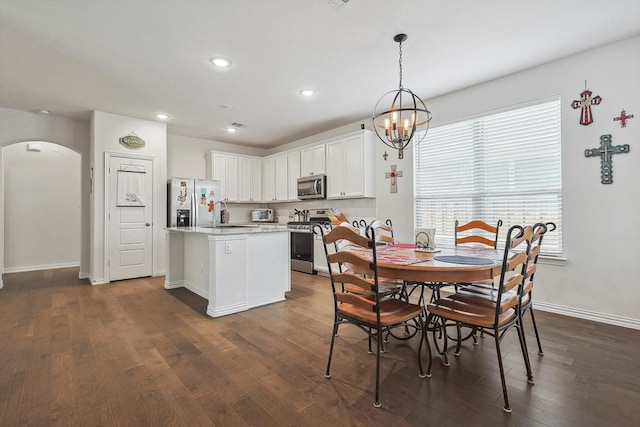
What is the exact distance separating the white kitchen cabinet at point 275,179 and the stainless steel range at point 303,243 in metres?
0.97

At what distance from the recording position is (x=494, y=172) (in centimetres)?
374

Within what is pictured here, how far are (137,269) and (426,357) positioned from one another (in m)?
4.75

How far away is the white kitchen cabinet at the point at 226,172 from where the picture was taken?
249 inches

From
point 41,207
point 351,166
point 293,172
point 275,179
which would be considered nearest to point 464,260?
point 351,166

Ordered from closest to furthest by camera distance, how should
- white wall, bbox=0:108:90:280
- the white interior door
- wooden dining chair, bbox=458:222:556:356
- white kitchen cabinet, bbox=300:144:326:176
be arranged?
wooden dining chair, bbox=458:222:556:356 → white wall, bbox=0:108:90:280 → the white interior door → white kitchen cabinet, bbox=300:144:326:176

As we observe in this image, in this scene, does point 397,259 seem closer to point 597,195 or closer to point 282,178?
point 597,195

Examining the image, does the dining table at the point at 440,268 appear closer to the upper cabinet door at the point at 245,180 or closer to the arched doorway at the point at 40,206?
the upper cabinet door at the point at 245,180

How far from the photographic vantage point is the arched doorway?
5.67 meters

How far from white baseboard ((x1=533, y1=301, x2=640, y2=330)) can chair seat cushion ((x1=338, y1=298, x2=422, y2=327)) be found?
7.29 ft

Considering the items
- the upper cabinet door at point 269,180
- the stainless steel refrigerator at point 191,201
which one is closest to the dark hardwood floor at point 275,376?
the stainless steel refrigerator at point 191,201

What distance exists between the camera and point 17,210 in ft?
18.7

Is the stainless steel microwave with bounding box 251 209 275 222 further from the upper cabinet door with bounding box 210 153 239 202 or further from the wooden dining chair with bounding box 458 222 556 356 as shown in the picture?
the wooden dining chair with bounding box 458 222 556 356

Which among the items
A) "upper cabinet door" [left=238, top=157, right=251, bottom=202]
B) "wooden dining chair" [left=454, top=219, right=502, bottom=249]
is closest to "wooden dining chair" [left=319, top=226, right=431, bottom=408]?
"wooden dining chair" [left=454, top=219, right=502, bottom=249]

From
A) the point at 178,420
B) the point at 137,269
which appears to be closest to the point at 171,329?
the point at 178,420
